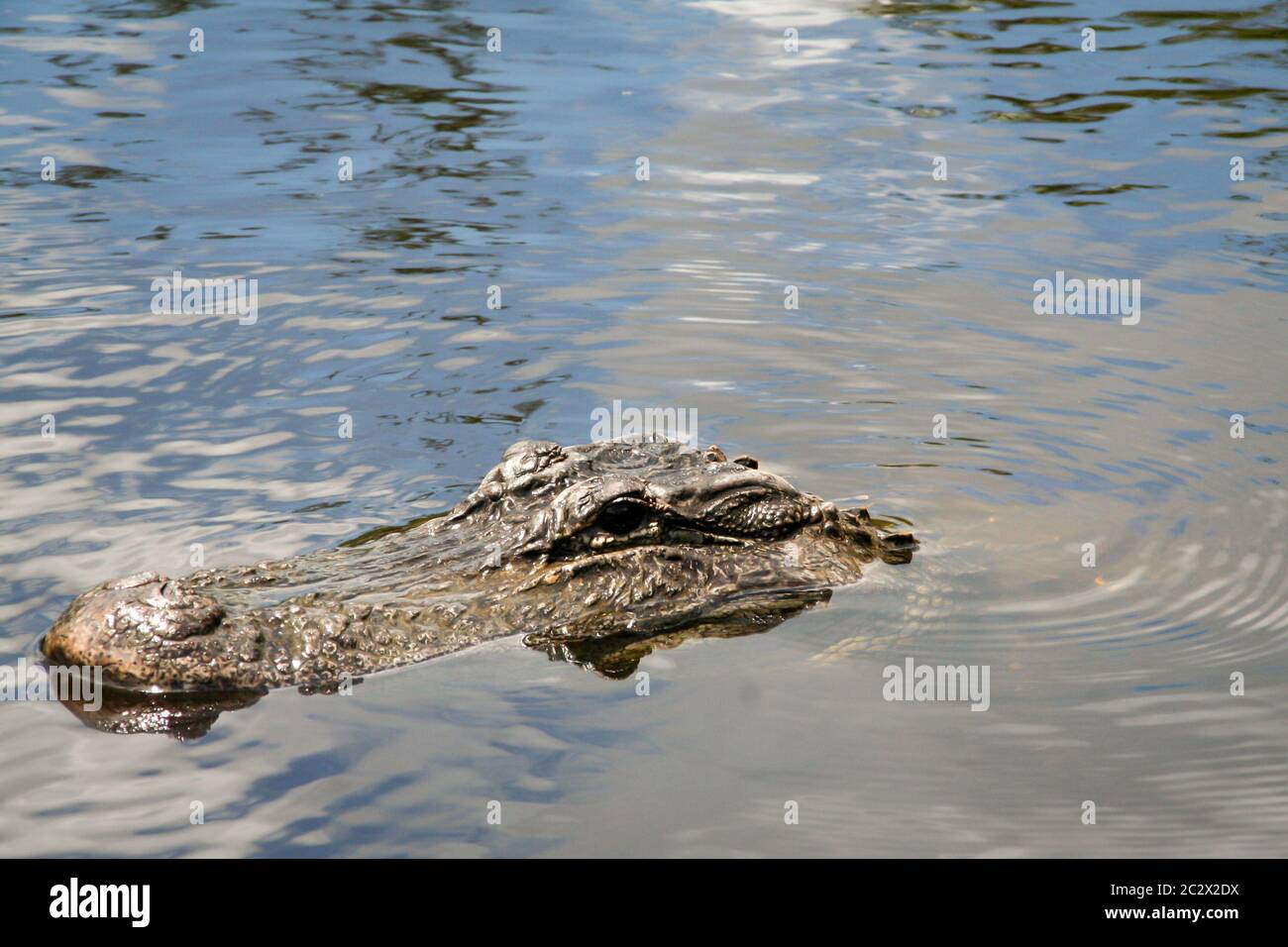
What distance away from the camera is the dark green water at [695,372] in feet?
17.2

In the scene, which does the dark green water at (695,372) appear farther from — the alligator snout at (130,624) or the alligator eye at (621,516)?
the alligator eye at (621,516)

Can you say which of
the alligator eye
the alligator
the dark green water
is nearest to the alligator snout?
the alligator

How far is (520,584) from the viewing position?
242 inches

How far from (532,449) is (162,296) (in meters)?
5.11

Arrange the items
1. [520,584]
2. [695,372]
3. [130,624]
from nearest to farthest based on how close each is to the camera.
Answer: [130,624] < [520,584] < [695,372]

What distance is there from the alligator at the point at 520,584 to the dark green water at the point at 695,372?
0.16 metres

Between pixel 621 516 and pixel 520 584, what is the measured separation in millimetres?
509

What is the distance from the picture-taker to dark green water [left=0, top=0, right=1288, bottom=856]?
5.23 meters

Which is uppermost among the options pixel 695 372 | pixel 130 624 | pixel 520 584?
pixel 695 372

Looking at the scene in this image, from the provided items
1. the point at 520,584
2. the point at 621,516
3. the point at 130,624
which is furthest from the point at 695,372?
the point at 130,624

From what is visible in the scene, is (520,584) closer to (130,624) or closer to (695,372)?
(130,624)

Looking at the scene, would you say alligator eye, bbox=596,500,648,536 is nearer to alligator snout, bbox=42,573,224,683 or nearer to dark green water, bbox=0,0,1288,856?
dark green water, bbox=0,0,1288,856

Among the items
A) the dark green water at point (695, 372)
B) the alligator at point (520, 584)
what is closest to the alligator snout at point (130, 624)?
the alligator at point (520, 584)
